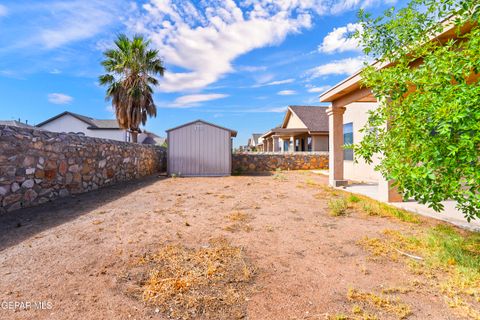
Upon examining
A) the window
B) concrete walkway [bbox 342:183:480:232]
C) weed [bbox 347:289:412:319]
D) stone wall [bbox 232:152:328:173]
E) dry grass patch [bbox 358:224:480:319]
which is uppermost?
the window

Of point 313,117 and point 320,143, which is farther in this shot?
point 313,117

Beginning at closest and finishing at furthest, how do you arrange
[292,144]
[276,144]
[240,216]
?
[240,216] → [292,144] → [276,144]

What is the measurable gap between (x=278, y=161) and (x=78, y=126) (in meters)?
27.4

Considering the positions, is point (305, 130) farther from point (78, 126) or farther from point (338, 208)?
point (78, 126)

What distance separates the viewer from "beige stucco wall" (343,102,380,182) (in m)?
10.9

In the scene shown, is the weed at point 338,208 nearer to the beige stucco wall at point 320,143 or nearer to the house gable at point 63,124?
the beige stucco wall at point 320,143

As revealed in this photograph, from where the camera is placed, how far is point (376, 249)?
358cm

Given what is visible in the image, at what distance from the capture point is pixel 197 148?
15156 millimetres

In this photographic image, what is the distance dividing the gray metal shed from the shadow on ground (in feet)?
24.2

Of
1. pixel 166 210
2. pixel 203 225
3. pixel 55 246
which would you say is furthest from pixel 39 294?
pixel 166 210

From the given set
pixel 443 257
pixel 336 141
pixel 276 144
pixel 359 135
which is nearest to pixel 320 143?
pixel 276 144

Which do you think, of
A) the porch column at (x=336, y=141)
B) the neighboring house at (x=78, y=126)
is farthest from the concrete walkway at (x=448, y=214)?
the neighboring house at (x=78, y=126)

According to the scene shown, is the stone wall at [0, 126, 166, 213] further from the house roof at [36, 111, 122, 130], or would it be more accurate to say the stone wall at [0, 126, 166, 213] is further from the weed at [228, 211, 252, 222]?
the house roof at [36, 111, 122, 130]

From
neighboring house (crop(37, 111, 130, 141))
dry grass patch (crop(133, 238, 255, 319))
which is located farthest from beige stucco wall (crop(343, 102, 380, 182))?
neighboring house (crop(37, 111, 130, 141))
